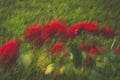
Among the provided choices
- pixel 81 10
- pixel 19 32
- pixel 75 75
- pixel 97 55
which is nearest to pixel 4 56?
pixel 75 75

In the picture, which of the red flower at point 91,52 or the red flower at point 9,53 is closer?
the red flower at point 9,53

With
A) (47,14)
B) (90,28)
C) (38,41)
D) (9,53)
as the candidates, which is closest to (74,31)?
(90,28)

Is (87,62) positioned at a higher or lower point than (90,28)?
lower

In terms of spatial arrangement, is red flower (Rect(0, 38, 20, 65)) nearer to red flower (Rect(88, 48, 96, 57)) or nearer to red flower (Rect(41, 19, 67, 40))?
red flower (Rect(41, 19, 67, 40))

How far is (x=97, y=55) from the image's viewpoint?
1793mm

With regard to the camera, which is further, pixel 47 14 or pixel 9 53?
pixel 47 14

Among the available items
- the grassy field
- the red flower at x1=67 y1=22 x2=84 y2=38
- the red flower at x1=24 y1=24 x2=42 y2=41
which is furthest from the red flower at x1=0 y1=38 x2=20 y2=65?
the grassy field

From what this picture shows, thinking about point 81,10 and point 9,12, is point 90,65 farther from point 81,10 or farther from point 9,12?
point 9,12

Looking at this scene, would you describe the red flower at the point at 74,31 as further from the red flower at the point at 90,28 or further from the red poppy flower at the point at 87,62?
the red poppy flower at the point at 87,62

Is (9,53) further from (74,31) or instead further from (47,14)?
(47,14)

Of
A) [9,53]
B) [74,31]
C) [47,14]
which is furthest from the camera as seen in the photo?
[47,14]

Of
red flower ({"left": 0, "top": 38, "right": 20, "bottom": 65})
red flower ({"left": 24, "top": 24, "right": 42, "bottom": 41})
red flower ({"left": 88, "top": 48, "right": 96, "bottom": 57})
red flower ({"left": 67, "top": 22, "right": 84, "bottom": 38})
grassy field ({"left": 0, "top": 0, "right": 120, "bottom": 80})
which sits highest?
red flower ({"left": 0, "top": 38, "right": 20, "bottom": 65})

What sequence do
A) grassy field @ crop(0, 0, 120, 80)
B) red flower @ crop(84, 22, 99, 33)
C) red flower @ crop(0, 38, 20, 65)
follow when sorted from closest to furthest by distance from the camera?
red flower @ crop(0, 38, 20, 65) < red flower @ crop(84, 22, 99, 33) < grassy field @ crop(0, 0, 120, 80)

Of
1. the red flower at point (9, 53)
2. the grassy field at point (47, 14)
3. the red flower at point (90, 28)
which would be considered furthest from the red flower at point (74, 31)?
the grassy field at point (47, 14)
